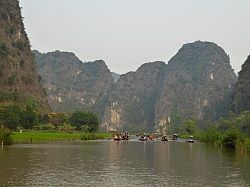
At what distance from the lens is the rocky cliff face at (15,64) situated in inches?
4094

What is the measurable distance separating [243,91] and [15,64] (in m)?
71.9

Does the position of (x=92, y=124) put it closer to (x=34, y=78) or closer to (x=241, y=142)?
(x=34, y=78)

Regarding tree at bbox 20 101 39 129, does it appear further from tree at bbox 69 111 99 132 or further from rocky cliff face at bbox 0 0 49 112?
tree at bbox 69 111 99 132

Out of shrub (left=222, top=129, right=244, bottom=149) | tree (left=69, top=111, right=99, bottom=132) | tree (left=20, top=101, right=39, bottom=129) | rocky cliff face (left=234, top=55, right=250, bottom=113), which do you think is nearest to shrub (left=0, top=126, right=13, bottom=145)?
shrub (left=222, top=129, right=244, bottom=149)

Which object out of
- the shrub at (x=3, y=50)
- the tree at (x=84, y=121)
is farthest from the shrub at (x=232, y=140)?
the shrub at (x=3, y=50)

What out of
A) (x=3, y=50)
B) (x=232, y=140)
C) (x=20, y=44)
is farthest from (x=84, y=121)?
(x=232, y=140)

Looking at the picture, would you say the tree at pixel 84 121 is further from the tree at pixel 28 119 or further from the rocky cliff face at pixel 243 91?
the rocky cliff face at pixel 243 91

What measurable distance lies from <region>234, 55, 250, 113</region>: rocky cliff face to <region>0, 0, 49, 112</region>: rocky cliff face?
59.8 metres

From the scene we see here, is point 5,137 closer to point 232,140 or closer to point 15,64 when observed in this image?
point 232,140

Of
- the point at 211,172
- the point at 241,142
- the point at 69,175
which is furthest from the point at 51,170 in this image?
the point at 241,142

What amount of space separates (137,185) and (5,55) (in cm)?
9553

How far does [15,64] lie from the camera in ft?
364

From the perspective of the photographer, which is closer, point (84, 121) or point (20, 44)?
point (84, 121)

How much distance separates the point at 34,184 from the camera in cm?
1794
